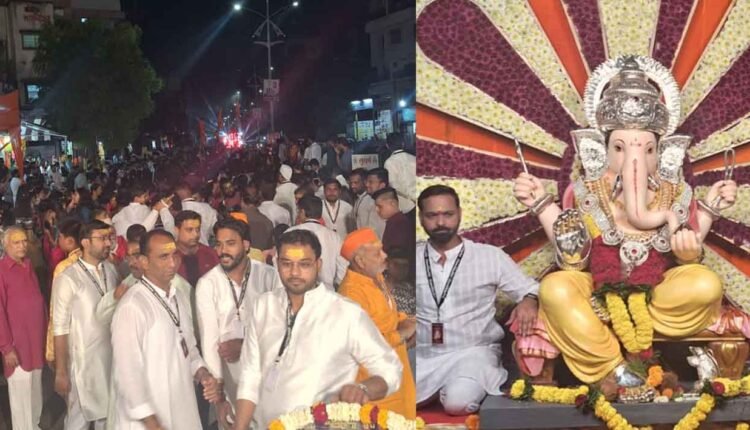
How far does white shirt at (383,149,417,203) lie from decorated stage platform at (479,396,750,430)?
3.64ft

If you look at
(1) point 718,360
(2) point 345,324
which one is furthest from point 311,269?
(1) point 718,360

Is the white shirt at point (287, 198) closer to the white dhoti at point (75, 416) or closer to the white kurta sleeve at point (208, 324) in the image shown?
the white kurta sleeve at point (208, 324)

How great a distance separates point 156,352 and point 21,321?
70 centimetres

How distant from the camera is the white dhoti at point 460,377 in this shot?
5699 millimetres

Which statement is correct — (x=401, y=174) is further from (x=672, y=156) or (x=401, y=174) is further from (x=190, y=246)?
(x=672, y=156)

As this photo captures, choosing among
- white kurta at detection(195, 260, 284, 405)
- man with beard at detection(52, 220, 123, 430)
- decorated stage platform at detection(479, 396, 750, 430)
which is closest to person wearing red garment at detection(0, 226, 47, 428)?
man with beard at detection(52, 220, 123, 430)

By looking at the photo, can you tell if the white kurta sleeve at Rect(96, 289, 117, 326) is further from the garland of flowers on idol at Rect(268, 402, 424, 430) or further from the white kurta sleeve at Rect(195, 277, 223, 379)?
the garland of flowers on idol at Rect(268, 402, 424, 430)

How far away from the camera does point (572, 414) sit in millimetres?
5582

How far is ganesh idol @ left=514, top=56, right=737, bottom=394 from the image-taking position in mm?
5555

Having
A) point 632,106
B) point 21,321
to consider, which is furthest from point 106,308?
point 632,106

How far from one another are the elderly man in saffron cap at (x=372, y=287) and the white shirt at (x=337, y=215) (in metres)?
0.05

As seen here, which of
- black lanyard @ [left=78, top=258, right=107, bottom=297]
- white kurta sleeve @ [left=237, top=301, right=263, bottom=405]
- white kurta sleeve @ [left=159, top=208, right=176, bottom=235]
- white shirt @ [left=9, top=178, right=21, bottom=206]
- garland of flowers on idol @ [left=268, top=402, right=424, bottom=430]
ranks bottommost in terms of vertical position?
garland of flowers on idol @ [left=268, top=402, right=424, bottom=430]

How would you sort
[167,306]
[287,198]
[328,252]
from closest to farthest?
1. [167,306]
2. [328,252]
3. [287,198]

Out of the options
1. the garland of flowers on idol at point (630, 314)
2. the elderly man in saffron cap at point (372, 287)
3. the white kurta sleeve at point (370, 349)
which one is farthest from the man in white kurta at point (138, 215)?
the garland of flowers on idol at point (630, 314)
